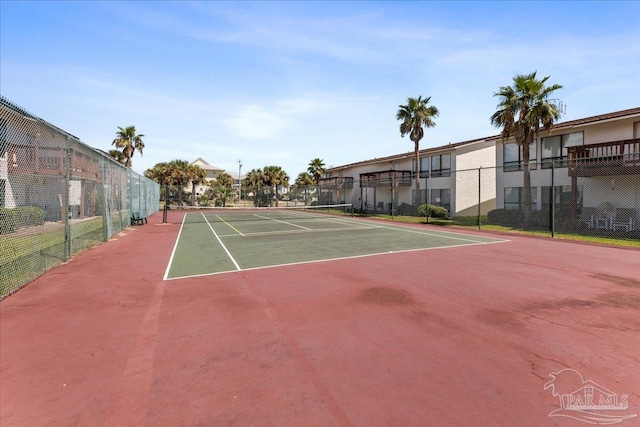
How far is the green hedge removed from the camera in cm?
655

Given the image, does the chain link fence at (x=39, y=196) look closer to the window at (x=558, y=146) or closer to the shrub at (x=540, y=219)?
the shrub at (x=540, y=219)

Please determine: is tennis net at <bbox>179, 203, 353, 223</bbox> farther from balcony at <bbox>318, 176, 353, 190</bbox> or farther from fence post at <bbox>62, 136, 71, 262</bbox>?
fence post at <bbox>62, 136, 71, 262</bbox>

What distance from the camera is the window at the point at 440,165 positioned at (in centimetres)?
3331

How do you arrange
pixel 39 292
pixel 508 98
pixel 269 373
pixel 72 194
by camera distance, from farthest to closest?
pixel 508 98
pixel 72 194
pixel 39 292
pixel 269 373

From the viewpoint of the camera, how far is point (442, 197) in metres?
33.8

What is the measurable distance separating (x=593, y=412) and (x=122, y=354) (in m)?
5.54

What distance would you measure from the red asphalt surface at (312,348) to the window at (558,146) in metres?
17.8

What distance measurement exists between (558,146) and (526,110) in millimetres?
4758

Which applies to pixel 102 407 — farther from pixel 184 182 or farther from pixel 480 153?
pixel 184 182

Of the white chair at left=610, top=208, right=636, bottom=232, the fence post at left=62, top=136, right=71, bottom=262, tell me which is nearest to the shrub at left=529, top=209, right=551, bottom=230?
the white chair at left=610, top=208, right=636, bottom=232

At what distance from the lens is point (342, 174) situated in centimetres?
5741

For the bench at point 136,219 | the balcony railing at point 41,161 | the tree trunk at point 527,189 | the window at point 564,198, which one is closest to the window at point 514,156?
the window at point 564,198

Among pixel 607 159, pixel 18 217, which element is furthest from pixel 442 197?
pixel 18 217

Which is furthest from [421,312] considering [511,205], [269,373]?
[511,205]
